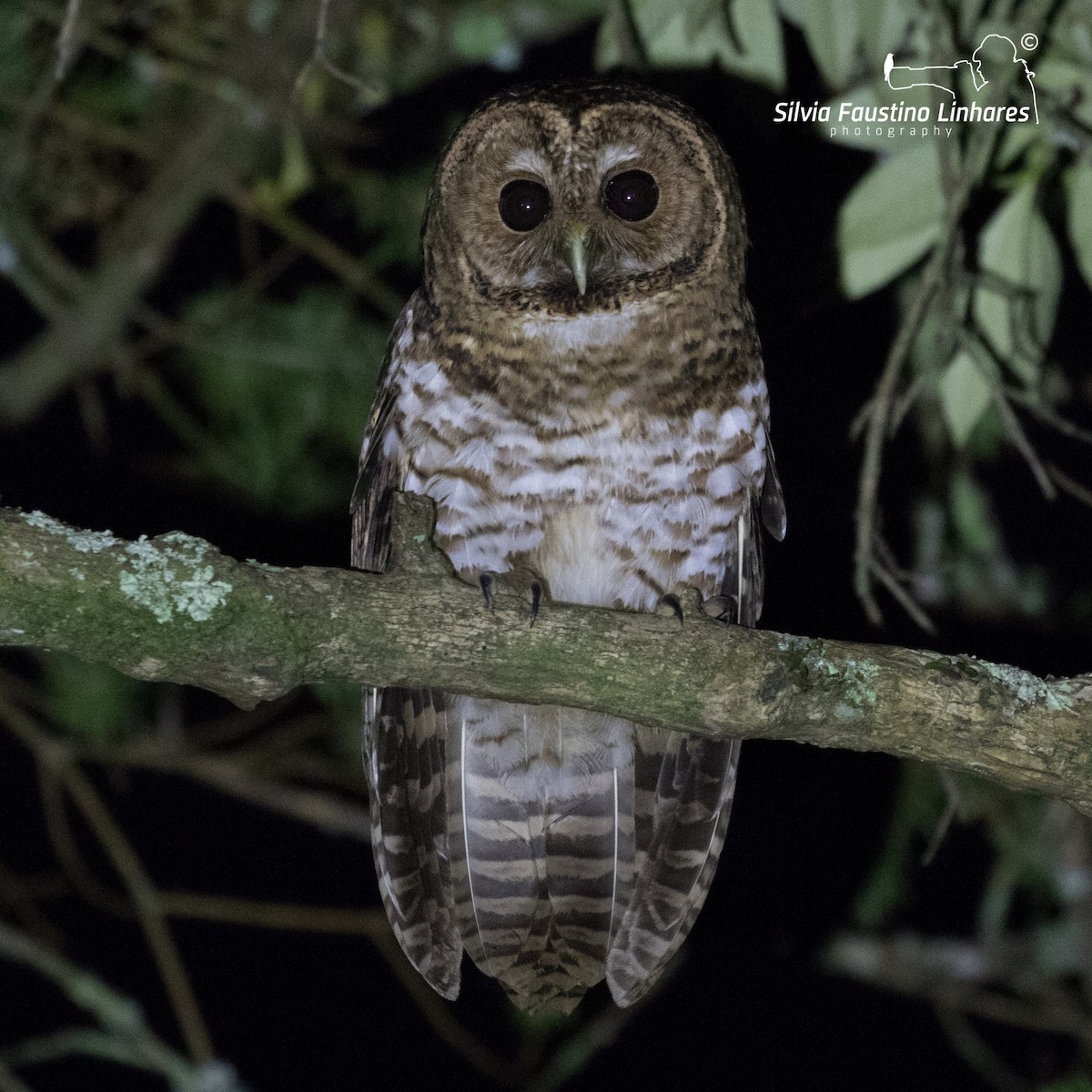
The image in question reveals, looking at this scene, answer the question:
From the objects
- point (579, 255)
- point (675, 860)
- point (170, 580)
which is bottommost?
point (675, 860)

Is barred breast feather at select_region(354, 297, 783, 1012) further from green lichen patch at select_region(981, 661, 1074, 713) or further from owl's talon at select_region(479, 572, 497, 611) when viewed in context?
green lichen patch at select_region(981, 661, 1074, 713)

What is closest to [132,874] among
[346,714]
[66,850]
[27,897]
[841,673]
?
[66,850]

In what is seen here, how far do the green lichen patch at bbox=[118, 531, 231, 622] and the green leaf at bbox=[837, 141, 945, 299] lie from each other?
137 centimetres

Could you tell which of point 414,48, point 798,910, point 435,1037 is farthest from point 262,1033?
point 414,48

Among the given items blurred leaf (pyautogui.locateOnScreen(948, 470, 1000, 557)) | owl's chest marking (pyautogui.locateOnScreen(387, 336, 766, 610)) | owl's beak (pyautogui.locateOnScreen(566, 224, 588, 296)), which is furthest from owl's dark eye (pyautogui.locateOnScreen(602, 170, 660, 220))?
blurred leaf (pyautogui.locateOnScreen(948, 470, 1000, 557))

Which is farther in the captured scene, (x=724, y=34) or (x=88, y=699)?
(x=88, y=699)

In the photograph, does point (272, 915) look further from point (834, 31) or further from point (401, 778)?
point (834, 31)

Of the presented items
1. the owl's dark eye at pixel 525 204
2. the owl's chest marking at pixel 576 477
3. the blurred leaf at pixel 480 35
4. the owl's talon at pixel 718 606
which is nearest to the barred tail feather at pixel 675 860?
the owl's talon at pixel 718 606

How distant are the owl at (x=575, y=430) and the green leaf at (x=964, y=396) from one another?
14.1 inches

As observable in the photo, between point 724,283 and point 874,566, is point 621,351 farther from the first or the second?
point 874,566

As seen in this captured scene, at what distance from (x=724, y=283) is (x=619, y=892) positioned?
1272 mm

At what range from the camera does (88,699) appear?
3.77 meters

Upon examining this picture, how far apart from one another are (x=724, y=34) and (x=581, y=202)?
511 millimetres

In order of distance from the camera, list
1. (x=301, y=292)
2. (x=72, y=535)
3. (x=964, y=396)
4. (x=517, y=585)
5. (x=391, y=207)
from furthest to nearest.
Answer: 1. (x=301, y=292)
2. (x=391, y=207)
3. (x=964, y=396)
4. (x=517, y=585)
5. (x=72, y=535)
